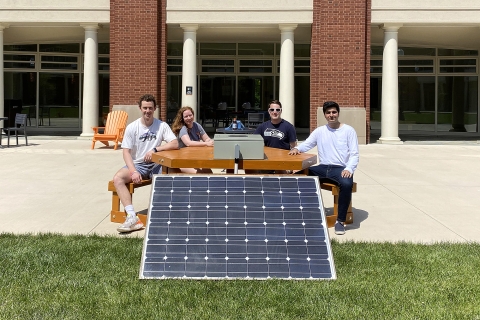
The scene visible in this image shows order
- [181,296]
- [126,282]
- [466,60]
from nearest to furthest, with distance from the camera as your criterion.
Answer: [181,296] < [126,282] < [466,60]

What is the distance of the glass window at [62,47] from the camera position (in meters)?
24.3

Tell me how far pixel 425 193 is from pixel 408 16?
414 inches

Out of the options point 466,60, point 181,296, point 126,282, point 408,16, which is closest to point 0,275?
point 126,282

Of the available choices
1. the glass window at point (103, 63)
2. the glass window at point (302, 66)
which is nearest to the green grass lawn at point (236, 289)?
the glass window at point (302, 66)

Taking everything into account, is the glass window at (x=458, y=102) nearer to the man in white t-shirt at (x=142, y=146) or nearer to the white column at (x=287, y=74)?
the white column at (x=287, y=74)

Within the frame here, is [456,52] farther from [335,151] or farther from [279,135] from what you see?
[335,151]

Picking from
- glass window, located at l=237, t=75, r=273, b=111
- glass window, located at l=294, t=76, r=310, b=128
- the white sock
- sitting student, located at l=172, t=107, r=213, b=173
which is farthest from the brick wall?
the white sock

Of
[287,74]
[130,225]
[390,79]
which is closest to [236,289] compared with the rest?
[130,225]

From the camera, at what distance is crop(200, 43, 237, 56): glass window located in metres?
24.3

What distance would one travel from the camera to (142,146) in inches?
295

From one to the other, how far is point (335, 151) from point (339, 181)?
0.41 m

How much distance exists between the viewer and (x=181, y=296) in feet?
15.5

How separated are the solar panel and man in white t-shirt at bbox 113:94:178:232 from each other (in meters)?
1.34

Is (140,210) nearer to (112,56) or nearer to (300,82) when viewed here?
(112,56)
